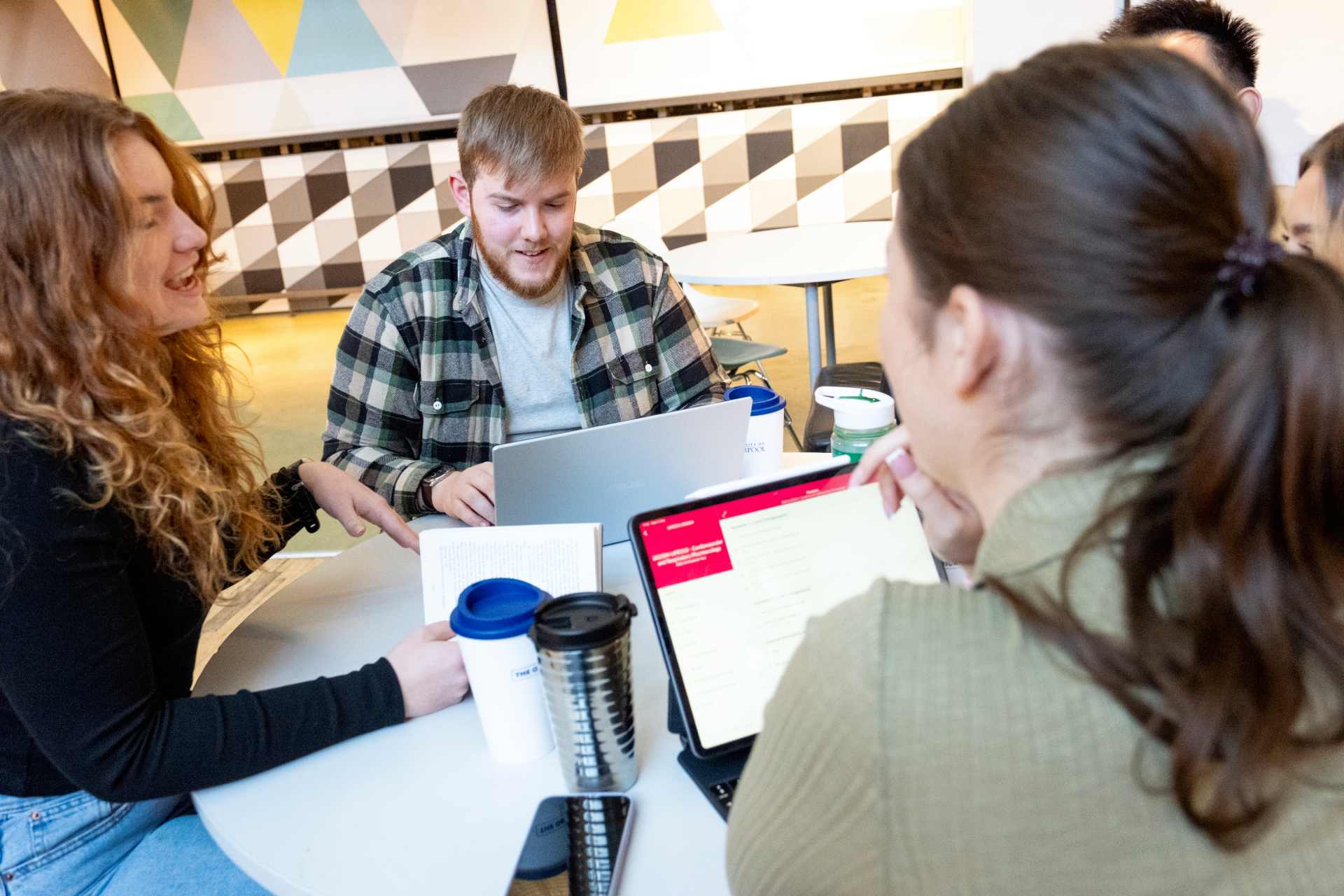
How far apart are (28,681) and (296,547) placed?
2558 mm

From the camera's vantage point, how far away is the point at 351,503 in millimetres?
1504

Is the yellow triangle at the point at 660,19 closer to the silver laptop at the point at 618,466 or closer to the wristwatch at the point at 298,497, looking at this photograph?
the wristwatch at the point at 298,497

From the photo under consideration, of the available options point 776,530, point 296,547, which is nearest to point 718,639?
point 776,530

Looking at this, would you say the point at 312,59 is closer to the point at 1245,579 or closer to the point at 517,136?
the point at 517,136

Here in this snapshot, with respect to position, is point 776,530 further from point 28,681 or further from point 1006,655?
point 28,681

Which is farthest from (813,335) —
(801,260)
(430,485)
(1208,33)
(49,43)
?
(49,43)

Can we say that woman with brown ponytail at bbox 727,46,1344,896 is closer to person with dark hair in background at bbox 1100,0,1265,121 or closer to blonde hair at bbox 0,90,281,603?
Answer: blonde hair at bbox 0,90,281,603

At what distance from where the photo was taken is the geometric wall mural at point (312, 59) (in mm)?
5828

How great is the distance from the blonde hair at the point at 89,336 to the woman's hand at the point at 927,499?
0.76 metres

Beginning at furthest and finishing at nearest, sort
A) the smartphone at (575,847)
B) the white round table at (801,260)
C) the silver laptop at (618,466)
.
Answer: the white round table at (801,260) < the silver laptop at (618,466) < the smartphone at (575,847)

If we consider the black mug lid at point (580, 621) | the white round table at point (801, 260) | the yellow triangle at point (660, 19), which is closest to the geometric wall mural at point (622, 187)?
the yellow triangle at point (660, 19)

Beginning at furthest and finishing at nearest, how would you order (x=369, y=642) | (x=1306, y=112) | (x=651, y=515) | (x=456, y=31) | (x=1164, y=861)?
(x=456, y=31) → (x=1306, y=112) → (x=369, y=642) → (x=651, y=515) → (x=1164, y=861)

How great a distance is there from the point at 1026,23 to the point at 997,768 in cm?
383

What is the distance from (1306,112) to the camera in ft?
10.2
